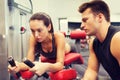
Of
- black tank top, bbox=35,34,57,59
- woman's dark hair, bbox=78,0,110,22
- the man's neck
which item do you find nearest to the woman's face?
black tank top, bbox=35,34,57,59

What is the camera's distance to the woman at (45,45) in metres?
1.52

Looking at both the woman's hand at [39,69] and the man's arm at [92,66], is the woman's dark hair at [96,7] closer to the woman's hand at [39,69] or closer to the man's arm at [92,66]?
the man's arm at [92,66]

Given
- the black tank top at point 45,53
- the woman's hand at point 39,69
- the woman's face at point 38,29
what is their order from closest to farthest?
the woman's hand at point 39,69 < the woman's face at point 38,29 < the black tank top at point 45,53

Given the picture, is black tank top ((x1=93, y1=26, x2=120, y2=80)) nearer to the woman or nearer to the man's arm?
the man's arm

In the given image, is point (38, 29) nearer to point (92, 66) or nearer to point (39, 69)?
point (39, 69)

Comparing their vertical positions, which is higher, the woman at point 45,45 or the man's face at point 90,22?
the man's face at point 90,22

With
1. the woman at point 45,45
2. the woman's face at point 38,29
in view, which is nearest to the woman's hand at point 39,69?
the woman at point 45,45

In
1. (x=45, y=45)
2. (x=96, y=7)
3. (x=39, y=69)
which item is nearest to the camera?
(x=39, y=69)

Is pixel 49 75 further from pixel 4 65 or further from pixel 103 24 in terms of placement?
pixel 103 24

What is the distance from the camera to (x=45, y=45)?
1961 mm

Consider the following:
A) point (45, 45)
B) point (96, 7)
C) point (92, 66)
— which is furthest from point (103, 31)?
point (45, 45)

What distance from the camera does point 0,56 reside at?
1367 mm

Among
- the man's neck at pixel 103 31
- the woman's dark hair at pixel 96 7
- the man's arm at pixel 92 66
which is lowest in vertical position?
the man's arm at pixel 92 66

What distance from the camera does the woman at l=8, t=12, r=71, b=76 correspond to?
152 centimetres
